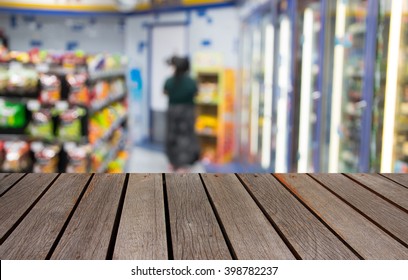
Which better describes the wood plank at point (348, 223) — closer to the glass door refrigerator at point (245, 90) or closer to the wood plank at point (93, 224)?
the wood plank at point (93, 224)

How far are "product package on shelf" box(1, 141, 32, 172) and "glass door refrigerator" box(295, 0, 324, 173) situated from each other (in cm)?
278

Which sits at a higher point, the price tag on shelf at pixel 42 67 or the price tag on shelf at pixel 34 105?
the price tag on shelf at pixel 42 67

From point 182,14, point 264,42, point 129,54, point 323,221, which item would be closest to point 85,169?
point 264,42

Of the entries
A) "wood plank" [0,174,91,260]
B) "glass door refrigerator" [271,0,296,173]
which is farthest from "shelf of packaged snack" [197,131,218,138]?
"wood plank" [0,174,91,260]

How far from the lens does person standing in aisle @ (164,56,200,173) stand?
23.3ft

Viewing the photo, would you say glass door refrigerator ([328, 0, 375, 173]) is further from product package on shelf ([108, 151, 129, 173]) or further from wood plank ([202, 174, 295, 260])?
product package on shelf ([108, 151, 129, 173])

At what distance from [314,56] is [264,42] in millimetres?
2212

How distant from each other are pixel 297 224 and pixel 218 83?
7.59 metres

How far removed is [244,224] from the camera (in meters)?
1.43

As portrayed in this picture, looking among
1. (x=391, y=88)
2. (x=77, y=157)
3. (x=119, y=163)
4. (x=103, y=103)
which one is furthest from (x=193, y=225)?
(x=119, y=163)

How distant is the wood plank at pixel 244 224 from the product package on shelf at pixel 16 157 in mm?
3876

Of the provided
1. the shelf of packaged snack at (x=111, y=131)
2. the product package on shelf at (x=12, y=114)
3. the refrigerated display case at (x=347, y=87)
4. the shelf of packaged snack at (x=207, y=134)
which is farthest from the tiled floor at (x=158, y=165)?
the refrigerated display case at (x=347, y=87)

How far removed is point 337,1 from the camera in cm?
383

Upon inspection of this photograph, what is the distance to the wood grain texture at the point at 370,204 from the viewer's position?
1.43 m
